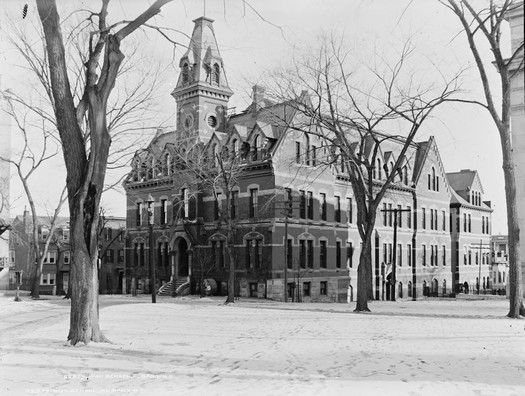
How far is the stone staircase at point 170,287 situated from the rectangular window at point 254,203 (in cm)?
793

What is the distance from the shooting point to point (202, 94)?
42406 mm

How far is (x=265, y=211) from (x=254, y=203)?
1.56 m

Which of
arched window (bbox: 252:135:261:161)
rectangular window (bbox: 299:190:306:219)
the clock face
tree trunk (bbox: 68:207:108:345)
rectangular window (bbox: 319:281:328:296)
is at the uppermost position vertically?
the clock face

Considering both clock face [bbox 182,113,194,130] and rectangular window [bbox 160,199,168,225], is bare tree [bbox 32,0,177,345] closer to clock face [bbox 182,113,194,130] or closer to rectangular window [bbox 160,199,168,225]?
clock face [bbox 182,113,194,130]

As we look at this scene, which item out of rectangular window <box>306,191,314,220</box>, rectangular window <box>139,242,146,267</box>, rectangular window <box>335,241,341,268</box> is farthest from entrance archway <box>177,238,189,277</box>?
rectangular window <box>335,241,341,268</box>

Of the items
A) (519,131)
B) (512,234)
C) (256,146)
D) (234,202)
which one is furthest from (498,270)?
(512,234)

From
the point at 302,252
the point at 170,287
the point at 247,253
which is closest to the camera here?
the point at 247,253

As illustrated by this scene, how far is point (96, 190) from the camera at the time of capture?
11398 millimetres

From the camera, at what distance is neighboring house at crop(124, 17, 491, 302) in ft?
123

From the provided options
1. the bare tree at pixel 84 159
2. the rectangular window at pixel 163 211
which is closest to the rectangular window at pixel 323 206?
the rectangular window at pixel 163 211

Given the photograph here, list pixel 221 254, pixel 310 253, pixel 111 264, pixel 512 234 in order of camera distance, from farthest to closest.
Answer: pixel 111 264, pixel 221 254, pixel 310 253, pixel 512 234

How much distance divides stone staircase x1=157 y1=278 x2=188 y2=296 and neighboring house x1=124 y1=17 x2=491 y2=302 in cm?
31

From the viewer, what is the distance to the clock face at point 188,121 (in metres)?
42.7

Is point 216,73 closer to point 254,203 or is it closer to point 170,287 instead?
point 254,203
